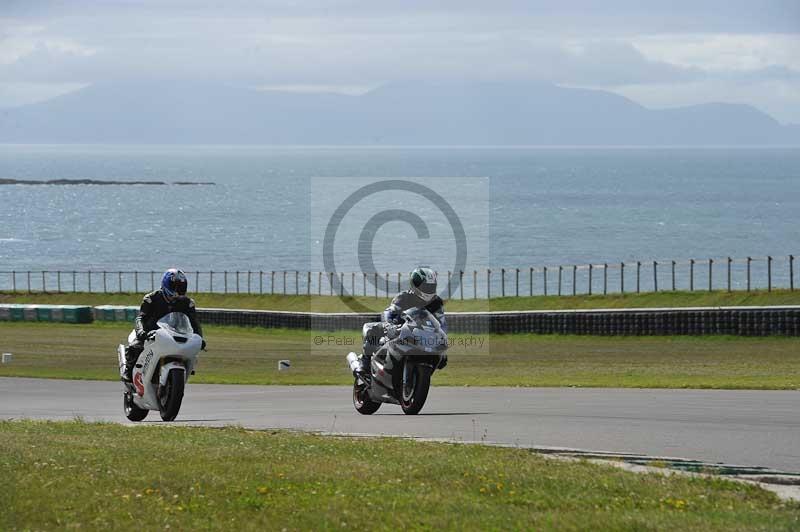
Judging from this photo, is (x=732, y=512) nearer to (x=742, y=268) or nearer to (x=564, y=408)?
(x=564, y=408)

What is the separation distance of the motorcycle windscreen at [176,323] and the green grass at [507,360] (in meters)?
10.9

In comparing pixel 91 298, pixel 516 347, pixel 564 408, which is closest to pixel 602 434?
pixel 564 408

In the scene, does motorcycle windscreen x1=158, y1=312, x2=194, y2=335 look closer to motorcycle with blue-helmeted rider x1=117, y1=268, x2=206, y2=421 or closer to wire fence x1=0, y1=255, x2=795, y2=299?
motorcycle with blue-helmeted rider x1=117, y1=268, x2=206, y2=421

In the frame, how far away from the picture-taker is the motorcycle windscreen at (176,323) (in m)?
18.8

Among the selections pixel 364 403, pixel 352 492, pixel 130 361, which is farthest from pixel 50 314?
pixel 352 492

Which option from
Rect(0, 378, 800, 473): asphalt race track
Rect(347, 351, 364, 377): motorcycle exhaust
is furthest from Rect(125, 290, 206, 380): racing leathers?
Rect(347, 351, 364, 377): motorcycle exhaust

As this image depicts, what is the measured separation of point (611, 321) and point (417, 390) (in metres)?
29.6

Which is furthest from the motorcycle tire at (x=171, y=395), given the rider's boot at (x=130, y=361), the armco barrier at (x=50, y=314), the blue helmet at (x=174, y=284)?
the armco barrier at (x=50, y=314)

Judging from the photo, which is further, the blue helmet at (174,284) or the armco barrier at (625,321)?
the armco barrier at (625,321)

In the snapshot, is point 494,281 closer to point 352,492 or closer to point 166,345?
point 166,345

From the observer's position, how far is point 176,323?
18.9 meters

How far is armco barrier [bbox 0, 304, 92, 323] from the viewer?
220 feet

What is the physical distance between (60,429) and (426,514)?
27.8ft

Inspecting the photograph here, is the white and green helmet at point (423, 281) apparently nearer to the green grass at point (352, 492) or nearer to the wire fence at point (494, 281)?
the green grass at point (352, 492)
